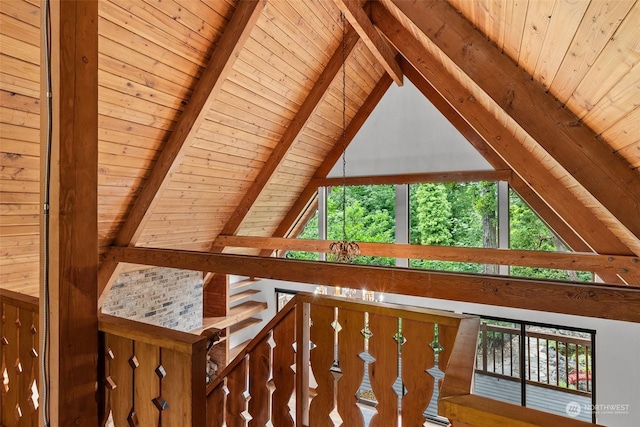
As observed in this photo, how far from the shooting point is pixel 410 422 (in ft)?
4.84

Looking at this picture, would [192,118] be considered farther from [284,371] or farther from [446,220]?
[446,220]

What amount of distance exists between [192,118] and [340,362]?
280 cm

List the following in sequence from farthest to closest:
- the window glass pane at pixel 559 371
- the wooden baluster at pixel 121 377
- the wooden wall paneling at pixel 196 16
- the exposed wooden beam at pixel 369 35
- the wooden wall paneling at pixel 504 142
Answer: the window glass pane at pixel 559 371, the wooden wall paneling at pixel 504 142, the exposed wooden beam at pixel 369 35, the wooden wall paneling at pixel 196 16, the wooden baluster at pixel 121 377

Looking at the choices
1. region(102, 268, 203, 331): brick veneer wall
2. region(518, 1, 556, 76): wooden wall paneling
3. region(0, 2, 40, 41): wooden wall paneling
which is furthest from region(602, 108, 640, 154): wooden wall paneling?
region(102, 268, 203, 331): brick veneer wall

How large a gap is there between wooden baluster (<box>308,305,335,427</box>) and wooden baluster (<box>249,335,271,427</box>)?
0.29 m

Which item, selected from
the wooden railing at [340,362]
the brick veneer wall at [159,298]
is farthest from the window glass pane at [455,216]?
the wooden railing at [340,362]

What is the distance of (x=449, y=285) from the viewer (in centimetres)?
228

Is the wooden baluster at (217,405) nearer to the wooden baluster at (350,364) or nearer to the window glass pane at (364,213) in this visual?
the wooden baluster at (350,364)

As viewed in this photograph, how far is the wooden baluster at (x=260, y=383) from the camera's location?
1852mm

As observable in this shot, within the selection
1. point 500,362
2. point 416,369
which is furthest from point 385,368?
point 500,362

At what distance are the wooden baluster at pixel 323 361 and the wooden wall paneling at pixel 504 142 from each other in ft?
9.57

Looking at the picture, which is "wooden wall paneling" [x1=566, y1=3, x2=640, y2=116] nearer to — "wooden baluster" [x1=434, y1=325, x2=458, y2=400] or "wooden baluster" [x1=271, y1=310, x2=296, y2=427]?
"wooden baluster" [x1=434, y1=325, x2=458, y2=400]

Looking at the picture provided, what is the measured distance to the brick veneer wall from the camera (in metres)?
4.80

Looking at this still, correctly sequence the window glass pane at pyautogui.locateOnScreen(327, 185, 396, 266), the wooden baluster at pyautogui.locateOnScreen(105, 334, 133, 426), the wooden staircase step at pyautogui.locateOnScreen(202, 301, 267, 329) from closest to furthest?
1. the wooden baluster at pyautogui.locateOnScreen(105, 334, 133, 426)
2. the window glass pane at pyautogui.locateOnScreen(327, 185, 396, 266)
3. the wooden staircase step at pyautogui.locateOnScreen(202, 301, 267, 329)
